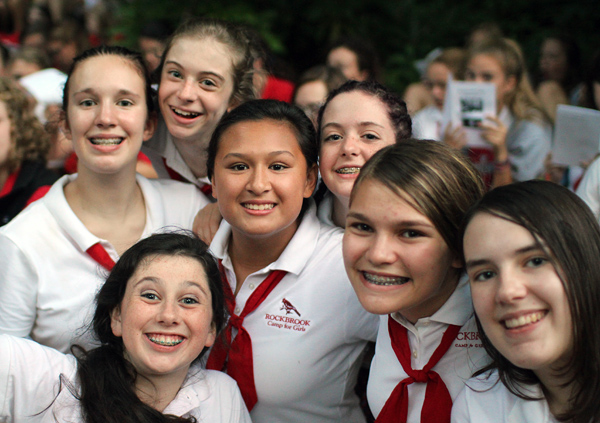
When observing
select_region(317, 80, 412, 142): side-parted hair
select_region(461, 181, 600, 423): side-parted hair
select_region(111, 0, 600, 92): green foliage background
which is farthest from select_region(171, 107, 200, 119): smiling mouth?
select_region(111, 0, 600, 92): green foliage background

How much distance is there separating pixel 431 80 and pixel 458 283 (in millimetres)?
3497

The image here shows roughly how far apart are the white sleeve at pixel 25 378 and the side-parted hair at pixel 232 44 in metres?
1.50

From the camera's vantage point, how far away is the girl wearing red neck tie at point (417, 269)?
202cm

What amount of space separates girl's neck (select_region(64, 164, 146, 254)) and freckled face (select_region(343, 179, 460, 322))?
1.18 m

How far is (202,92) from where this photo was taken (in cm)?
299

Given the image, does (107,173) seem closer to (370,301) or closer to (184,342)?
(184,342)

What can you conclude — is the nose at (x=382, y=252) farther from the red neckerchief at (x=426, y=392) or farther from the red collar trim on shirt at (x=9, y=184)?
the red collar trim on shirt at (x=9, y=184)

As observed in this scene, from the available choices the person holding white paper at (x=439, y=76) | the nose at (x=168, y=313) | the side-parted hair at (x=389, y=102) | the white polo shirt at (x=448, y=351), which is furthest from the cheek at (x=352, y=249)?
Result: the person holding white paper at (x=439, y=76)

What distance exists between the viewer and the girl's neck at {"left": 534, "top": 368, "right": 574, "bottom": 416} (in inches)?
72.6

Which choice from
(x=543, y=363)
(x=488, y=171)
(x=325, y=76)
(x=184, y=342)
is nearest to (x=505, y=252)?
(x=543, y=363)

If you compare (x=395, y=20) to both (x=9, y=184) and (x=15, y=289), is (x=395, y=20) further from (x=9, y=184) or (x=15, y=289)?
(x=15, y=289)

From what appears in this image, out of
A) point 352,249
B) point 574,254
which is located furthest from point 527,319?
point 352,249

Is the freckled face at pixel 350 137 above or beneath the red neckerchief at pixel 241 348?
above

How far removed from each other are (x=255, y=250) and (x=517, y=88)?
9.09ft
